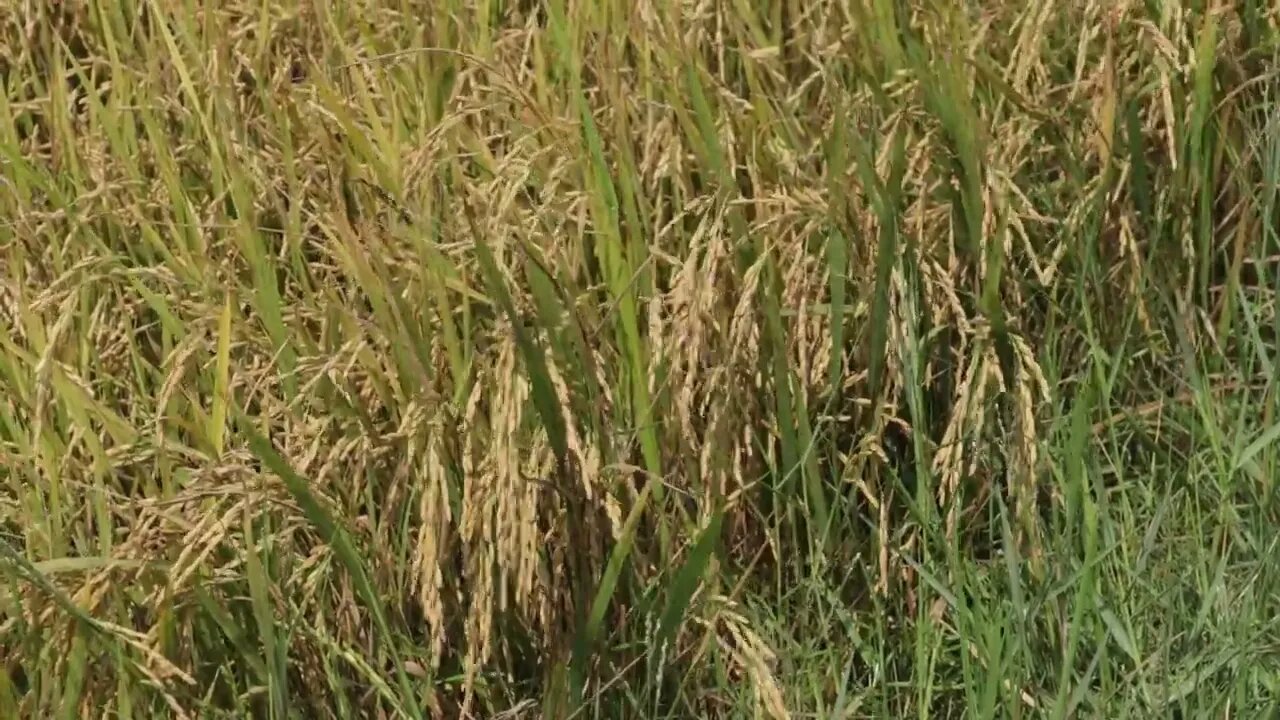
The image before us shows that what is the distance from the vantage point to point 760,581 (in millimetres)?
1577

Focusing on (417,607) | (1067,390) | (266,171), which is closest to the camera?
(417,607)

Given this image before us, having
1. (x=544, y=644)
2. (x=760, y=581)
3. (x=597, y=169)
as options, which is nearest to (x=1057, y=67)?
(x=597, y=169)

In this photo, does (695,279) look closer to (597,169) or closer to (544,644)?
(597,169)

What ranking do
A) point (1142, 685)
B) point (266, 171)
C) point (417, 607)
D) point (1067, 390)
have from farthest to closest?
1. point (266, 171)
2. point (1067, 390)
3. point (417, 607)
4. point (1142, 685)

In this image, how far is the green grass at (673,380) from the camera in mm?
1426

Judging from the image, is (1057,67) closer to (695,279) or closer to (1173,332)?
(1173,332)

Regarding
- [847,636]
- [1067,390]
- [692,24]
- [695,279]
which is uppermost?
[692,24]

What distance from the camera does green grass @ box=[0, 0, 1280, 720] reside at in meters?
1.43

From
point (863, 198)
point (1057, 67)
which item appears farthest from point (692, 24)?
point (1057, 67)

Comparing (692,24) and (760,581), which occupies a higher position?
(692,24)

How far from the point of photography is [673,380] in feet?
4.90

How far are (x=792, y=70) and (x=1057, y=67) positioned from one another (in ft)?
0.94

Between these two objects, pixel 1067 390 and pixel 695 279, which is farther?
pixel 1067 390

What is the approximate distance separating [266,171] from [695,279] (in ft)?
1.85
